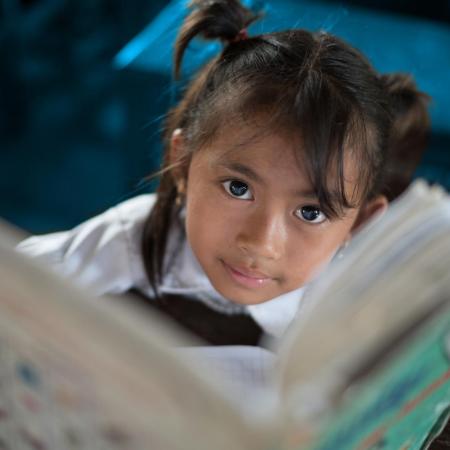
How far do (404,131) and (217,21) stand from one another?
315 millimetres

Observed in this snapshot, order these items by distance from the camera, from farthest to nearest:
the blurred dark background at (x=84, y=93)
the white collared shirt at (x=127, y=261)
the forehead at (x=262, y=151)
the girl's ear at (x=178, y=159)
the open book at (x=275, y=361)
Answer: the blurred dark background at (x=84, y=93)
the white collared shirt at (x=127, y=261)
the girl's ear at (x=178, y=159)
the forehead at (x=262, y=151)
the open book at (x=275, y=361)

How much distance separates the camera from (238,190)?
0.75 m

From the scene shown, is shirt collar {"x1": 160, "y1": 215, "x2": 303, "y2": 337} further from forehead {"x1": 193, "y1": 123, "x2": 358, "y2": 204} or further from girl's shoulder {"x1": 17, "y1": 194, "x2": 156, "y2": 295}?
forehead {"x1": 193, "y1": 123, "x2": 358, "y2": 204}

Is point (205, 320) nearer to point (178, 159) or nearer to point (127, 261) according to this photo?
point (127, 261)

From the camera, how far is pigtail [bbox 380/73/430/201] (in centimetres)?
95

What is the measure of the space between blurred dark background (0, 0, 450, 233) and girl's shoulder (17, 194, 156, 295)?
284 mm

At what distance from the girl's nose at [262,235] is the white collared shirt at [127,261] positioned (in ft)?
0.75

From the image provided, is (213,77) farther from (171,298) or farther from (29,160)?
(29,160)

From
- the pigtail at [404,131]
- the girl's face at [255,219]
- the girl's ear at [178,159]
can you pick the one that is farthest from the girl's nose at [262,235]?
the pigtail at [404,131]

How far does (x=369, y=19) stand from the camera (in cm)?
122

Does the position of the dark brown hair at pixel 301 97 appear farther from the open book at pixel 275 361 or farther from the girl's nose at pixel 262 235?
the open book at pixel 275 361

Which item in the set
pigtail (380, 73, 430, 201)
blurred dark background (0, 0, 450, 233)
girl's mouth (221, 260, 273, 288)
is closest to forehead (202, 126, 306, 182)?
girl's mouth (221, 260, 273, 288)

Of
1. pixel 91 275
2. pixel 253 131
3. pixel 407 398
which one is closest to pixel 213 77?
pixel 253 131

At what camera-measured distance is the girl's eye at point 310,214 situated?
739 mm
